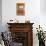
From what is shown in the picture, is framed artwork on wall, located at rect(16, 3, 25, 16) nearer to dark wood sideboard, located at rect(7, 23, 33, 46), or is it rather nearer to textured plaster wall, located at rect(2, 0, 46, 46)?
textured plaster wall, located at rect(2, 0, 46, 46)

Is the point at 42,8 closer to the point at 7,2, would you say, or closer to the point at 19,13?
the point at 19,13

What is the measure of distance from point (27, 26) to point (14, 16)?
673 millimetres

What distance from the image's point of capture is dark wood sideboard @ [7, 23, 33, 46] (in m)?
5.68

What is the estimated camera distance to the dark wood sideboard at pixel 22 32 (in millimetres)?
5679

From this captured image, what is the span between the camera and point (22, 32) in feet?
18.9

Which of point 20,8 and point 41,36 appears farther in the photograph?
point 20,8

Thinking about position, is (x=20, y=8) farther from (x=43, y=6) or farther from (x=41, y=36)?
(x=41, y=36)

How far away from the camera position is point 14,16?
5.85 m

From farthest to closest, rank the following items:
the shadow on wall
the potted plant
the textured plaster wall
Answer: the shadow on wall, the textured plaster wall, the potted plant

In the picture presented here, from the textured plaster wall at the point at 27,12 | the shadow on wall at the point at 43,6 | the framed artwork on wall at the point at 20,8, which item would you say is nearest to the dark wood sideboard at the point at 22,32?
the textured plaster wall at the point at 27,12

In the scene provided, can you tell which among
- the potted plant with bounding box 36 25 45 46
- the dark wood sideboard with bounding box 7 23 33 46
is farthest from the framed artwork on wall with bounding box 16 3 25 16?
the potted plant with bounding box 36 25 45 46

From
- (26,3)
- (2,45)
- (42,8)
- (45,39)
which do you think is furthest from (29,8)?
(2,45)

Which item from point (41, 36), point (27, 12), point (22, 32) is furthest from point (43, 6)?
point (22, 32)

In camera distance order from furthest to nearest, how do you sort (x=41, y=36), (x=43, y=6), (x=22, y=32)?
(x=43, y=6) < (x=22, y=32) < (x=41, y=36)
